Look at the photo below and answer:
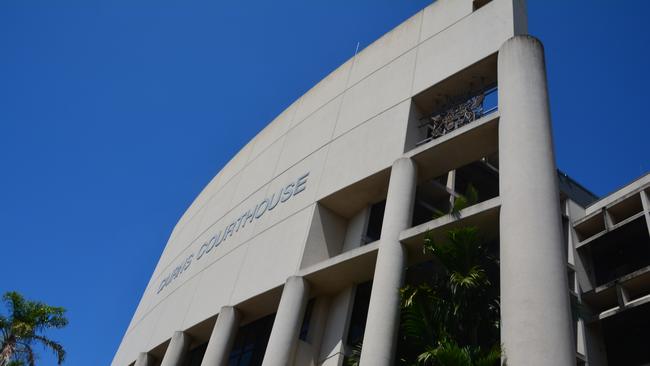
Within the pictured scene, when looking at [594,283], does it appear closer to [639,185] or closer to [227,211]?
[639,185]

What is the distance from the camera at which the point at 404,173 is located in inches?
583

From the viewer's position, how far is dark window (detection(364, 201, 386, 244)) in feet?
57.8

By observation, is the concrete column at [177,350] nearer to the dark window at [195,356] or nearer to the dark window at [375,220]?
the dark window at [195,356]

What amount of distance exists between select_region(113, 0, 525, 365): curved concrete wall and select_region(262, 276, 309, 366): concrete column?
2.58 feet

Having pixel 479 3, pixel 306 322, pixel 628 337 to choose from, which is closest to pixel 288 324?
pixel 306 322

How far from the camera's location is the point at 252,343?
1847 centimetres

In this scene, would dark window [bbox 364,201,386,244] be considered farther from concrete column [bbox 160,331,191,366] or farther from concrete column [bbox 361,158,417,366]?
concrete column [bbox 160,331,191,366]

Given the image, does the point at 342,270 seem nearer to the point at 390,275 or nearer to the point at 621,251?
the point at 390,275

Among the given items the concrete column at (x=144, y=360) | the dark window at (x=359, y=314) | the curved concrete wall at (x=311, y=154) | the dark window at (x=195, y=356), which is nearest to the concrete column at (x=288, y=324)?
the curved concrete wall at (x=311, y=154)

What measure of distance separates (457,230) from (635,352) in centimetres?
1254

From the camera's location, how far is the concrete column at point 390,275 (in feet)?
37.5

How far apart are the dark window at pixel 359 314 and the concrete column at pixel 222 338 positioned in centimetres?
414

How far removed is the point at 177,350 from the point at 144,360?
3925 mm

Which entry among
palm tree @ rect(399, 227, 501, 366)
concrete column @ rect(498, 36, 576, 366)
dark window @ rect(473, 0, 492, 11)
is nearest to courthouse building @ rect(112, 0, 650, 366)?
concrete column @ rect(498, 36, 576, 366)
